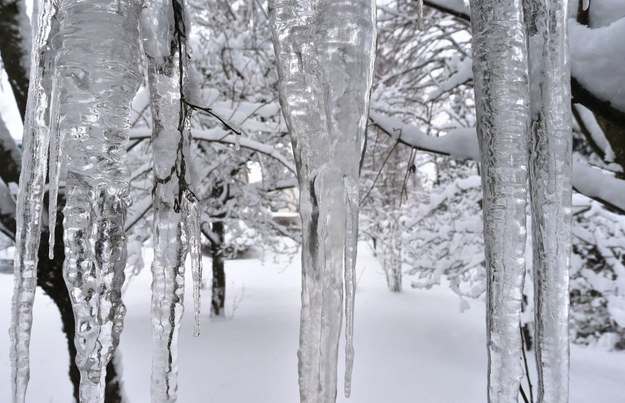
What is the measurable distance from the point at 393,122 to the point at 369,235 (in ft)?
32.6

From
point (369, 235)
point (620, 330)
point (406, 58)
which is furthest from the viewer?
point (369, 235)

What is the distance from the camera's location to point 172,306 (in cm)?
104

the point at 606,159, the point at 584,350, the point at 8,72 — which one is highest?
the point at 8,72

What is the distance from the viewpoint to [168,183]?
1.10 m

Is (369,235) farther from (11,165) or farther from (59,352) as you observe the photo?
(11,165)

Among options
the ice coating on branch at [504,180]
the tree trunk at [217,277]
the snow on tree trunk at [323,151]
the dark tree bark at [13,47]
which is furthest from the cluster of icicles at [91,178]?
the tree trunk at [217,277]

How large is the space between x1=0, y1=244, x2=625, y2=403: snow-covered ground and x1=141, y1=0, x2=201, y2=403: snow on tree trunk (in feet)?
14.1

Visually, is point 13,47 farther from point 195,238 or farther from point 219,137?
point 195,238

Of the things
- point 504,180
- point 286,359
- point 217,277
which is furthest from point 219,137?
point 217,277

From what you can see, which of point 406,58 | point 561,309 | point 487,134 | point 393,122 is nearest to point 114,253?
point 487,134

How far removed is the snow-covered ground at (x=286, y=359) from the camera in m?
5.13

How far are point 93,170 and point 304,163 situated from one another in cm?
44

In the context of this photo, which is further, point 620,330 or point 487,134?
point 620,330

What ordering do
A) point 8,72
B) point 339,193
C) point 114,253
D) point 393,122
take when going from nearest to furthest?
point 339,193 → point 114,253 → point 393,122 → point 8,72
